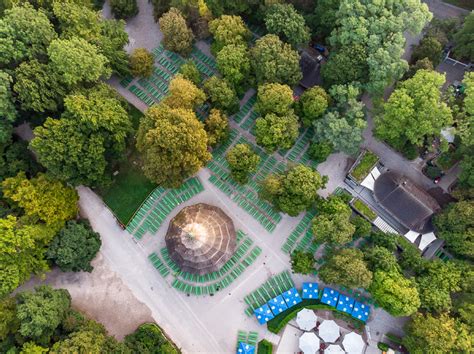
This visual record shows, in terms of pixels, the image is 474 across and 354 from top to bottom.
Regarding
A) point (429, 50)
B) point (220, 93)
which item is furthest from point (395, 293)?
point (220, 93)

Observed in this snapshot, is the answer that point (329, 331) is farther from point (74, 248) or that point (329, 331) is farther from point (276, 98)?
point (74, 248)

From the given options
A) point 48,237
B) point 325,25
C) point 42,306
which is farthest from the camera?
point 325,25

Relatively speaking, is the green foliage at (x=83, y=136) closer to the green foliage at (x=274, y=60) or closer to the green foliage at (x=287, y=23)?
the green foliage at (x=274, y=60)

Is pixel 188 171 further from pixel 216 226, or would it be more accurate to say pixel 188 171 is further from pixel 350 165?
pixel 350 165

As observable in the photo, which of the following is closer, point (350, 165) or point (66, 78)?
point (66, 78)

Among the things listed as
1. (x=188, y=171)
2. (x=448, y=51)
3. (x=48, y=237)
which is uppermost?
(x=448, y=51)

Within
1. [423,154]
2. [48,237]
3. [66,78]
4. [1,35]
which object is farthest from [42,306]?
[423,154]
